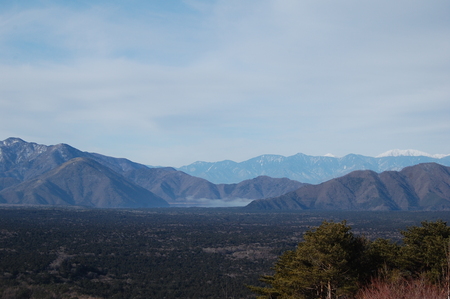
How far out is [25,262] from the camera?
48.7 metres

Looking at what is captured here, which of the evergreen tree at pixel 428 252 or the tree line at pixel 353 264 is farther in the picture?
the evergreen tree at pixel 428 252

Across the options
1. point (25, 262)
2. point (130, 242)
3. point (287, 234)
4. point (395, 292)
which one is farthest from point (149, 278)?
point (287, 234)

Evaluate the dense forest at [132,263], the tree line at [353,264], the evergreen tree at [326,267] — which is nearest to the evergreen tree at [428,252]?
the tree line at [353,264]

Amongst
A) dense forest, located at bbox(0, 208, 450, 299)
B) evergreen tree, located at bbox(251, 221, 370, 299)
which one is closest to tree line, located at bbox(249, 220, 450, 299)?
evergreen tree, located at bbox(251, 221, 370, 299)

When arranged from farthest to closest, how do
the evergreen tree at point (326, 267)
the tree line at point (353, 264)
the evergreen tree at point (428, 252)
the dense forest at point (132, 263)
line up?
1. the dense forest at point (132, 263)
2. the evergreen tree at point (428, 252)
3. the tree line at point (353, 264)
4. the evergreen tree at point (326, 267)

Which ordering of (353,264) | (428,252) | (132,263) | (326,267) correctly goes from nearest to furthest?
(326,267)
(353,264)
(428,252)
(132,263)

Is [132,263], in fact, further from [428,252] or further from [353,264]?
[428,252]

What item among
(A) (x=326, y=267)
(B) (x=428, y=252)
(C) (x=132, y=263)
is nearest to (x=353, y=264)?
(A) (x=326, y=267)

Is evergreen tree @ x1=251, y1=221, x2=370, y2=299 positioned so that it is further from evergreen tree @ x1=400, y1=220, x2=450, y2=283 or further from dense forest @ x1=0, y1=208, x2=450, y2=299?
dense forest @ x1=0, y1=208, x2=450, y2=299

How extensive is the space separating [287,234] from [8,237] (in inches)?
2333

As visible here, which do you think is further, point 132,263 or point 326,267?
point 132,263

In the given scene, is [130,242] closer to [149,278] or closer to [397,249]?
[149,278]

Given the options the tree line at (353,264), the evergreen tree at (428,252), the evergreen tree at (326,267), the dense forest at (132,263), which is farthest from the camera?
the dense forest at (132,263)

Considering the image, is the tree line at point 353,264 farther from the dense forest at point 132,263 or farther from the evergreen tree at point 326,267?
the dense forest at point 132,263
